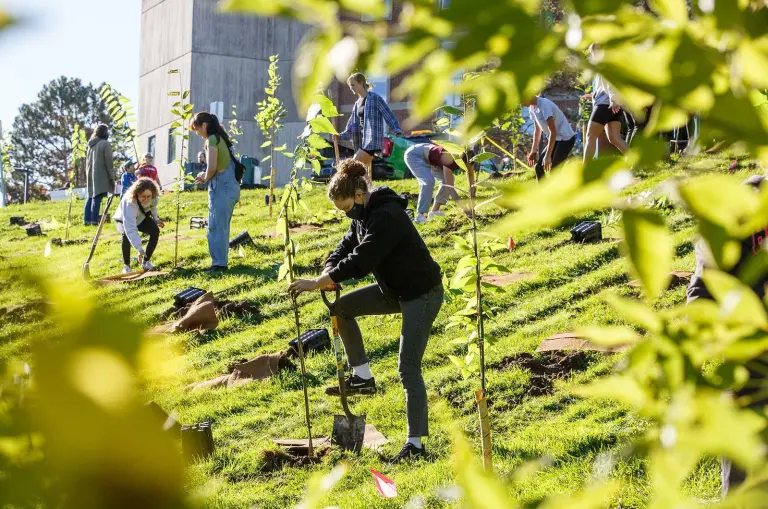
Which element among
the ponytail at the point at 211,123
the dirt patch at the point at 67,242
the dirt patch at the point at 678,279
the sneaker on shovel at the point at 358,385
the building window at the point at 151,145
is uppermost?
the building window at the point at 151,145

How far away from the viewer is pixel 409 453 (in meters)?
5.79

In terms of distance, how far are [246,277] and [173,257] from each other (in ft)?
7.05

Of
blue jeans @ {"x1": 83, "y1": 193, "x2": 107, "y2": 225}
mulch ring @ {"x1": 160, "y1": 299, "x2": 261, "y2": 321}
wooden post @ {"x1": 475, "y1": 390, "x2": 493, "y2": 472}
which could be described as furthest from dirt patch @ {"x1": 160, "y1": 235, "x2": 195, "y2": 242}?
wooden post @ {"x1": 475, "y1": 390, "x2": 493, "y2": 472}

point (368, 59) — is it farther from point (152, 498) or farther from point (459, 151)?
point (459, 151)

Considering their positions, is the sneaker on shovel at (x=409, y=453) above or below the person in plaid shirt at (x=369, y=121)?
below

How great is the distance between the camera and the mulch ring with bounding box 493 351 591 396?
6.61 meters

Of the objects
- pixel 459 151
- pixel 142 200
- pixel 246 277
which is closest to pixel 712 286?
pixel 459 151

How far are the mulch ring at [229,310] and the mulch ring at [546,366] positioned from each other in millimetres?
3544

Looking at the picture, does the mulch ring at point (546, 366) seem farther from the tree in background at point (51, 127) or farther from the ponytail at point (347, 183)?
the tree in background at point (51, 127)

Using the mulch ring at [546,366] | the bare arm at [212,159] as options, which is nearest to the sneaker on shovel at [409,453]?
the mulch ring at [546,366]

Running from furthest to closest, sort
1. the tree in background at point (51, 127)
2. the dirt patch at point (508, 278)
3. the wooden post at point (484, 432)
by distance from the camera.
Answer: the tree in background at point (51, 127) → the dirt patch at point (508, 278) → the wooden post at point (484, 432)

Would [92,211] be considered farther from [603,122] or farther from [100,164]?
[603,122]

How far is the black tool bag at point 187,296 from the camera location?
1026cm

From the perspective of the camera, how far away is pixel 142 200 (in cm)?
1216
